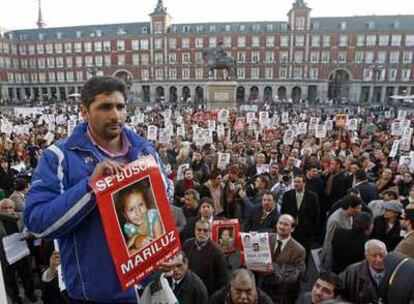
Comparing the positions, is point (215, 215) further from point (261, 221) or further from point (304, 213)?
point (304, 213)

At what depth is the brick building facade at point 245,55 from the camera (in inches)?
2675

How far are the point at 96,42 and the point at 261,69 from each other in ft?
115

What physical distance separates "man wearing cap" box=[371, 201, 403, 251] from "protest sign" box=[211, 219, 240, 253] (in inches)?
82.5

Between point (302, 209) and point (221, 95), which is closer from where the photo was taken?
point (302, 209)

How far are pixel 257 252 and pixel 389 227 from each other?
2.24m

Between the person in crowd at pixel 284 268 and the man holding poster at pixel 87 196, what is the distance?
10.4 feet

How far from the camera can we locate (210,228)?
4867mm

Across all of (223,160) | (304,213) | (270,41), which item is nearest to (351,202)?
(304,213)

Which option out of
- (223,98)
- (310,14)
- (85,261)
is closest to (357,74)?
(310,14)

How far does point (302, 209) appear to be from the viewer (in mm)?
6395

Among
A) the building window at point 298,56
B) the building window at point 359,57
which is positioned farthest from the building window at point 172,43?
the building window at point 359,57

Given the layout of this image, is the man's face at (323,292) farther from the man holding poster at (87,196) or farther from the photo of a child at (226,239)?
the man holding poster at (87,196)

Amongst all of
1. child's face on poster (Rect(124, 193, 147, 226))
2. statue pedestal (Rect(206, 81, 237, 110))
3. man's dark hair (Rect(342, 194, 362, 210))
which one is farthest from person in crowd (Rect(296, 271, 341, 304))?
statue pedestal (Rect(206, 81, 237, 110))

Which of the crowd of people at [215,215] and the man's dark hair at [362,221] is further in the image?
the man's dark hair at [362,221]
